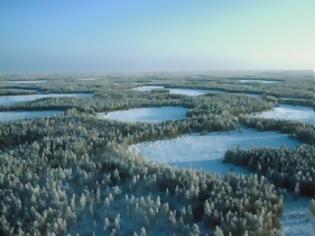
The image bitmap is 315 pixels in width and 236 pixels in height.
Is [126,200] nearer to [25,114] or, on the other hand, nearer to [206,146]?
[206,146]

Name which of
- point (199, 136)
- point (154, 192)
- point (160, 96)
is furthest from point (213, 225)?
point (160, 96)

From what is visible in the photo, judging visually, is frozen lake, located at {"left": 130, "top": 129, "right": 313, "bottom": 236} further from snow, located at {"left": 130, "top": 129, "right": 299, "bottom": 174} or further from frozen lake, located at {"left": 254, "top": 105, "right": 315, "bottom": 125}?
frozen lake, located at {"left": 254, "top": 105, "right": 315, "bottom": 125}

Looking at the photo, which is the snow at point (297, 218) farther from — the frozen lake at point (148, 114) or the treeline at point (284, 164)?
the frozen lake at point (148, 114)

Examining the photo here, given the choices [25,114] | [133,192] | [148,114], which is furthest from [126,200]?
[25,114]

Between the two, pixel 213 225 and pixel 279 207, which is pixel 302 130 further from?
pixel 213 225

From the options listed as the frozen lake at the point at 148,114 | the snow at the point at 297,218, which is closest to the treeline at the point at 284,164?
the snow at the point at 297,218

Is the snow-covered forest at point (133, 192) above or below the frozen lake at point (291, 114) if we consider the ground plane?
above
